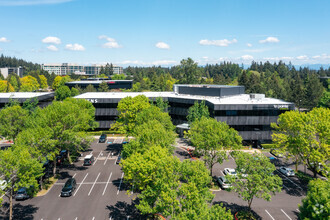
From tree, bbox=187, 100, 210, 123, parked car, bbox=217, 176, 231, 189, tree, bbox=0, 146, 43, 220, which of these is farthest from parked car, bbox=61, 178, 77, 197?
tree, bbox=187, 100, 210, 123

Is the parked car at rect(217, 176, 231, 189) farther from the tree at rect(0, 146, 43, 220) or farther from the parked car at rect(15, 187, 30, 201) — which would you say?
the parked car at rect(15, 187, 30, 201)

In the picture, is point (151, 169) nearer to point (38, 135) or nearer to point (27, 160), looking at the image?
point (27, 160)

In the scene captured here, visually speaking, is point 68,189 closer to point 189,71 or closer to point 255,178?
point 255,178

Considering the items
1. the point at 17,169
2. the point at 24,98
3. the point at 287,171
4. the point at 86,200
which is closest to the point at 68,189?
the point at 86,200

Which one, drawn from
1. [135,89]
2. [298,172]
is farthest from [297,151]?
[135,89]

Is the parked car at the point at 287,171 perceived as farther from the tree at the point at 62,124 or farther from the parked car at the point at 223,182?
the tree at the point at 62,124

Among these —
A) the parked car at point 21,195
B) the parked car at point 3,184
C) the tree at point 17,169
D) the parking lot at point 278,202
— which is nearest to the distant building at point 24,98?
the parked car at point 21,195
